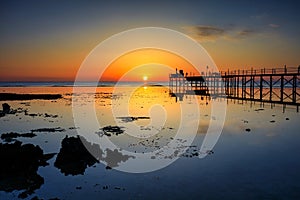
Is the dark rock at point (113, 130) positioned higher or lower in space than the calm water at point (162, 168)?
higher

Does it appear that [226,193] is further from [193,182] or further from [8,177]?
[8,177]

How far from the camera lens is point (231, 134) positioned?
26000 millimetres

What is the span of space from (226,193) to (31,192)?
8.61 meters

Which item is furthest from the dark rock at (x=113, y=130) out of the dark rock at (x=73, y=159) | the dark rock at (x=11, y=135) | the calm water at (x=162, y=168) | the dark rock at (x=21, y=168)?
the dark rock at (x=21, y=168)

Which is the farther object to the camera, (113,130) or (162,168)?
(113,130)

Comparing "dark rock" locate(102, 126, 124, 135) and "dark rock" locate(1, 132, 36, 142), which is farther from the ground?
"dark rock" locate(1, 132, 36, 142)

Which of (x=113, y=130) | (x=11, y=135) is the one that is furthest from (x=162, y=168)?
(x=11, y=135)

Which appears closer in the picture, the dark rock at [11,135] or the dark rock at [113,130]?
the dark rock at [11,135]

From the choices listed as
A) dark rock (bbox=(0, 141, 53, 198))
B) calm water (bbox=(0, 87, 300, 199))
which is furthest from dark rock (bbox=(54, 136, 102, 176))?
dark rock (bbox=(0, 141, 53, 198))

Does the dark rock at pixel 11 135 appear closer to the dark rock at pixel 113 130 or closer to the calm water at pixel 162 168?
the calm water at pixel 162 168

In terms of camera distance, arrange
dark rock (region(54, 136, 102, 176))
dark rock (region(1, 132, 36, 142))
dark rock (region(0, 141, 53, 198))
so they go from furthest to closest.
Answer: dark rock (region(1, 132, 36, 142)) → dark rock (region(54, 136, 102, 176)) → dark rock (region(0, 141, 53, 198))

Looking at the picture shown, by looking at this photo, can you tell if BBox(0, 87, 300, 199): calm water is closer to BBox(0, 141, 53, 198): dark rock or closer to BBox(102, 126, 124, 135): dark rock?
BBox(0, 141, 53, 198): dark rock

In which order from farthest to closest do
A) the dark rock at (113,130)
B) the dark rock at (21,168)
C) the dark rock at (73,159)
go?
1. the dark rock at (113,130)
2. the dark rock at (73,159)
3. the dark rock at (21,168)

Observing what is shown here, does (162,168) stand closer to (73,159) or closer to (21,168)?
(73,159)
